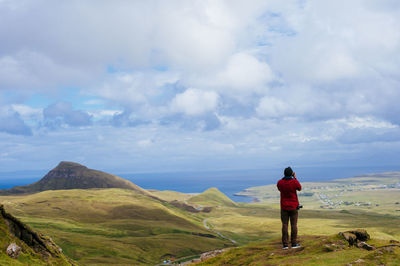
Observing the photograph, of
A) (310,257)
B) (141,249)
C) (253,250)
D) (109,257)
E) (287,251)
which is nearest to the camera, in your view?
(310,257)

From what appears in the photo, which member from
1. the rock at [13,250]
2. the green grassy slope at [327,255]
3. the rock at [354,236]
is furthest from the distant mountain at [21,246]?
the rock at [354,236]

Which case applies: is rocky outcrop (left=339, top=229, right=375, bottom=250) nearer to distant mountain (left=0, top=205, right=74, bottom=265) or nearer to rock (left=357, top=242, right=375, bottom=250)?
rock (left=357, top=242, right=375, bottom=250)

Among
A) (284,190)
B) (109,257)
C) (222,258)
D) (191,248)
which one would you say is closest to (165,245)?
(191,248)

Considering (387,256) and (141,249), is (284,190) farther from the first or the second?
(141,249)

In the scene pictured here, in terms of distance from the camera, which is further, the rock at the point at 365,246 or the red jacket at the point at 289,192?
the rock at the point at 365,246

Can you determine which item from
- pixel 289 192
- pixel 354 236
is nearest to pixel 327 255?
pixel 289 192

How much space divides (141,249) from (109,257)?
3237cm

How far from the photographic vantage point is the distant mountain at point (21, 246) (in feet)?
109

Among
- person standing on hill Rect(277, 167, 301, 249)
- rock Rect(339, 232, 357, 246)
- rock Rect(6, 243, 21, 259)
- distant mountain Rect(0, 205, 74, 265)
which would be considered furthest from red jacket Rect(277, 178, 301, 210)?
rock Rect(6, 243, 21, 259)

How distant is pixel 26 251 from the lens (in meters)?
36.4

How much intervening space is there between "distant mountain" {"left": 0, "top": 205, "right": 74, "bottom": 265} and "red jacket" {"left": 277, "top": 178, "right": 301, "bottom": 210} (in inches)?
1029

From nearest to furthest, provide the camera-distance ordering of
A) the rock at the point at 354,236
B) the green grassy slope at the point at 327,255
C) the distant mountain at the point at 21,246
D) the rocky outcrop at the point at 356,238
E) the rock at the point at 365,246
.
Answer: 1. the green grassy slope at the point at 327,255
2. the rock at the point at 365,246
3. the rocky outcrop at the point at 356,238
4. the rock at the point at 354,236
5. the distant mountain at the point at 21,246

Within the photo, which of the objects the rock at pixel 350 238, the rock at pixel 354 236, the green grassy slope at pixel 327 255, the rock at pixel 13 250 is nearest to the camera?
the green grassy slope at pixel 327 255

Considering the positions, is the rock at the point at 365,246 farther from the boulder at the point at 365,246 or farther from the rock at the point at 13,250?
the rock at the point at 13,250
